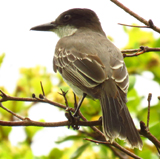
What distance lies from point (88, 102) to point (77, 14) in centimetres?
162

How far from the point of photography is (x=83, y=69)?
11.5 feet

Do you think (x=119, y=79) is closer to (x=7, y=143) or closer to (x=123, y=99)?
(x=123, y=99)

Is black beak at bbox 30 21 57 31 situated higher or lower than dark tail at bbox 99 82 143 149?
higher

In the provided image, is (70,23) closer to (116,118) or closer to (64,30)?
(64,30)

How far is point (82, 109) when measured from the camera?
12.3 ft

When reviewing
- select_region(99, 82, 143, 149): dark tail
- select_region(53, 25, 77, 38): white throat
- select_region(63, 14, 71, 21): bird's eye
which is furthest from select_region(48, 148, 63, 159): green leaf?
select_region(63, 14, 71, 21): bird's eye

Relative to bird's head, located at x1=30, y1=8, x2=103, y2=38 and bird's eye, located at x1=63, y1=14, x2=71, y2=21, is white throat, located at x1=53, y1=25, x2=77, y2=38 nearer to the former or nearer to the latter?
bird's head, located at x1=30, y1=8, x2=103, y2=38

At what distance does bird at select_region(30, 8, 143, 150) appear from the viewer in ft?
10.0

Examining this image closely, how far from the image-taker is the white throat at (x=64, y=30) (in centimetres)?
479

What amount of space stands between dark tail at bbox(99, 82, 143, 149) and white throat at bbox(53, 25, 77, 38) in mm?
1689

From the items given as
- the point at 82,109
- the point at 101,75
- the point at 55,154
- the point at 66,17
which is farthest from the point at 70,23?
the point at 55,154

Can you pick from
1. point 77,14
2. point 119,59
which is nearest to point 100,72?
point 119,59

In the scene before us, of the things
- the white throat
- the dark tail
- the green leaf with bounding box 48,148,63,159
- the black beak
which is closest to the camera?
the dark tail

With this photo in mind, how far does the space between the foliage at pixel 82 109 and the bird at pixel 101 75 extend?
0.24 m
